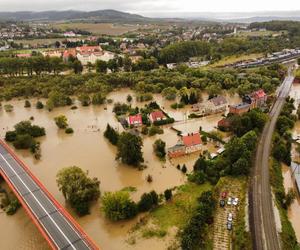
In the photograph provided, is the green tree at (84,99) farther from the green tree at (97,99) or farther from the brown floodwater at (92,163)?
the brown floodwater at (92,163)

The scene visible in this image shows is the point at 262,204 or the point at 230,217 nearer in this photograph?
the point at 230,217

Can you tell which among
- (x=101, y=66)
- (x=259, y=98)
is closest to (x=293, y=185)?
(x=259, y=98)

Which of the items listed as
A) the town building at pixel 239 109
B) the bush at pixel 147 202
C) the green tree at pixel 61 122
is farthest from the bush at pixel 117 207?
the town building at pixel 239 109

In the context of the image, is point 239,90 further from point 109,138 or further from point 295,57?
point 295,57

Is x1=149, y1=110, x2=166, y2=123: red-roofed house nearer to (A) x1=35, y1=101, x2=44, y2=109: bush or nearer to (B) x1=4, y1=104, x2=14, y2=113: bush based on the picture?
(A) x1=35, y1=101, x2=44, y2=109: bush

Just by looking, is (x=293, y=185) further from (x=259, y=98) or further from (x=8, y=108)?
(x=8, y=108)

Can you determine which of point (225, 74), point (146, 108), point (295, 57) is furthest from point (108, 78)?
point (295, 57)
